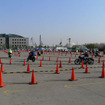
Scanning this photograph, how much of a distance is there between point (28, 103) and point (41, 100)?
0.52 metres

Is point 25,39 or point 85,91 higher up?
point 25,39

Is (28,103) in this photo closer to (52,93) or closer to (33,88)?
(52,93)

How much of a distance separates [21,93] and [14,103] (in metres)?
1.23

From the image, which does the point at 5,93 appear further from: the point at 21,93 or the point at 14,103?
the point at 14,103

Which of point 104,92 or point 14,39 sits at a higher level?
point 14,39

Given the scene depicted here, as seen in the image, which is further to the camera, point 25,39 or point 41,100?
point 25,39

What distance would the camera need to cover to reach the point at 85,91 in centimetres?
712

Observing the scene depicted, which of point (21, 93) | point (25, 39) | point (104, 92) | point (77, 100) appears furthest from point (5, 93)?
point (25, 39)

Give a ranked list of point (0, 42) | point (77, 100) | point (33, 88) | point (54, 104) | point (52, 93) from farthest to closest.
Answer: point (0, 42), point (33, 88), point (52, 93), point (77, 100), point (54, 104)

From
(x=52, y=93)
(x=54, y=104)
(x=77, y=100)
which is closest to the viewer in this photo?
(x=54, y=104)

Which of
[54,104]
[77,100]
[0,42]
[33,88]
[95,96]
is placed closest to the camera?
[54,104]

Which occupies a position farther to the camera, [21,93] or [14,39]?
[14,39]

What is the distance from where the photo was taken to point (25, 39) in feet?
587

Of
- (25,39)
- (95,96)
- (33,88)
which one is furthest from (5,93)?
(25,39)
